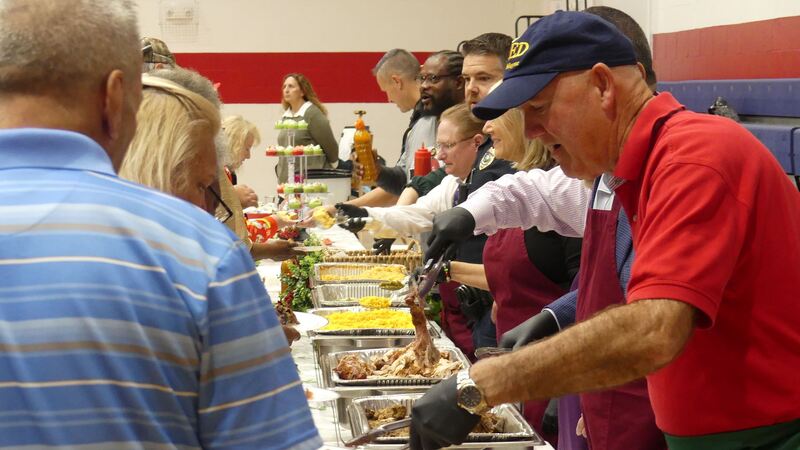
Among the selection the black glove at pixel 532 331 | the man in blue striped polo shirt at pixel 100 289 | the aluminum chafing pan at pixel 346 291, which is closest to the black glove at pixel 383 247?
the aluminum chafing pan at pixel 346 291

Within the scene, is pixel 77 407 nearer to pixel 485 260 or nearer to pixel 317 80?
pixel 485 260

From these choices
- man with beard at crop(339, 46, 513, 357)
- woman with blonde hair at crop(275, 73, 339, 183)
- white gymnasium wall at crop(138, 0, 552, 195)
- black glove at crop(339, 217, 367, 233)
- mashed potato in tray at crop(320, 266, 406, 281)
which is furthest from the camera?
white gymnasium wall at crop(138, 0, 552, 195)

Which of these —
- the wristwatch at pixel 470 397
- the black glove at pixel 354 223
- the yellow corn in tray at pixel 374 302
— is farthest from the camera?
the black glove at pixel 354 223

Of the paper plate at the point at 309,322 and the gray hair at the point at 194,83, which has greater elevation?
the gray hair at the point at 194,83

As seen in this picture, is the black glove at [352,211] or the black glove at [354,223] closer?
the black glove at [354,223]

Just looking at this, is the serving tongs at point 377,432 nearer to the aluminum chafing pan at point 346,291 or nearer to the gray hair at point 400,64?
the aluminum chafing pan at point 346,291

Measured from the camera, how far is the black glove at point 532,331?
8.31 ft

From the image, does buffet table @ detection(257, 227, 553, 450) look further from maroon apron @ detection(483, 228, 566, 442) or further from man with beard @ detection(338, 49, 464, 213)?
man with beard @ detection(338, 49, 464, 213)

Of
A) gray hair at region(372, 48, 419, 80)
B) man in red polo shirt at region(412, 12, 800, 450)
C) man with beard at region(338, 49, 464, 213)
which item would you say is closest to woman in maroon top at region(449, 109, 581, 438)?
man in red polo shirt at region(412, 12, 800, 450)

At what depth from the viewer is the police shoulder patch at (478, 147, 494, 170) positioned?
395 cm

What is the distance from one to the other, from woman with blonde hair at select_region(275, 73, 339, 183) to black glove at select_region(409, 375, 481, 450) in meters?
6.54

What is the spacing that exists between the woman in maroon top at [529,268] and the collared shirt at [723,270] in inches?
58.9

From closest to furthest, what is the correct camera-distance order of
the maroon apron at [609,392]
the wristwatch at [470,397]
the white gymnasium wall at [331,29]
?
the wristwatch at [470,397] < the maroon apron at [609,392] < the white gymnasium wall at [331,29]

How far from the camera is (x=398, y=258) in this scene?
4.91 metres
